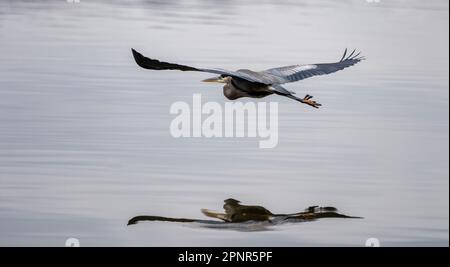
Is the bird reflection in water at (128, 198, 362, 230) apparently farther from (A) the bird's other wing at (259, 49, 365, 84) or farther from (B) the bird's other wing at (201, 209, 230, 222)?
(A) the bird's other wing at (259, 49, 365, 84)

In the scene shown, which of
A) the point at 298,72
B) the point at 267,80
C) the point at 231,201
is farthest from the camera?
the point at 298,72

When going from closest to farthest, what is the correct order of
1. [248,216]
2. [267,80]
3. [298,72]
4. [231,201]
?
[248,216] < [231,201] < [267,80] < [298,72]

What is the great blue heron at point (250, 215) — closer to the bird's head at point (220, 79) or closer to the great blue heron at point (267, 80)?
the great blue heron at point (267, 80)

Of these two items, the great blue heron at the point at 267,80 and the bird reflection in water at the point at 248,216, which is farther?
the great blue heron at the point at 267,80

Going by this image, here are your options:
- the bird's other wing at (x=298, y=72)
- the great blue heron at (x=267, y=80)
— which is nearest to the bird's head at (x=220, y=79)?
the great blue heron at (x=267, y=80)

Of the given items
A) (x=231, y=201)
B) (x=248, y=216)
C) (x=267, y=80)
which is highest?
(x=267, y=80)

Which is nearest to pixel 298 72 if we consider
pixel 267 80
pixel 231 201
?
pixel 267 80

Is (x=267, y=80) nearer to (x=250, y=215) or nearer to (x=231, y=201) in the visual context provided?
(x=231, y=201)

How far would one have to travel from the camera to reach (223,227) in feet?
28.9

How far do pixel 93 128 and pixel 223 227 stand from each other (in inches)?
99.7

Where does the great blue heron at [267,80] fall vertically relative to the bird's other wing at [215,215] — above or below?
above

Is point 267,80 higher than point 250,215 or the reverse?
higher

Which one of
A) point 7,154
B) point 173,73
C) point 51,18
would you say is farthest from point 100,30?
point 7,154

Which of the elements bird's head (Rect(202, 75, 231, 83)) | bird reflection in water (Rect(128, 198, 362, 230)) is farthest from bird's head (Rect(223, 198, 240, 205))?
bird's head (Rect(202, 75, 231, 83))
